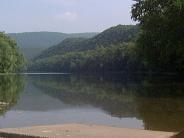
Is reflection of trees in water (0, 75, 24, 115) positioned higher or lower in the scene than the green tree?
lower

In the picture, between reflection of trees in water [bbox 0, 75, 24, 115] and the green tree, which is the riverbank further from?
the green tree

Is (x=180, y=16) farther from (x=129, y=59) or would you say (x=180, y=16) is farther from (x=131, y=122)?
(x=129, y=59)

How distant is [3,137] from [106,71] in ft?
519

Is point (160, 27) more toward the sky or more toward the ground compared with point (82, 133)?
more toward the sky

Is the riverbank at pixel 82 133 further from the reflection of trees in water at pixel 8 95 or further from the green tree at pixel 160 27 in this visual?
the green tree at pixel 160 27

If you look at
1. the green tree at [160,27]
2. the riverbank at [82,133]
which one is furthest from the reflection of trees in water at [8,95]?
the green tree at [160,27]

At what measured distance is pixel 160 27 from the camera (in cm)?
6353

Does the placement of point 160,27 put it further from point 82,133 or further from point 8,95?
point 82,133

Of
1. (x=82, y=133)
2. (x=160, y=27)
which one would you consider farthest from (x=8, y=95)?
(x=82, y=133)

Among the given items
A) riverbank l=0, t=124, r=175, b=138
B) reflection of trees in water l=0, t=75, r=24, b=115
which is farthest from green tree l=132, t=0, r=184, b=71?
riverbank l=0, t=124, r=175, b=138

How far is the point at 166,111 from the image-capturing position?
94.6ft

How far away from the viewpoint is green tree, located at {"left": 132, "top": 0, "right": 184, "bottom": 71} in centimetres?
6022

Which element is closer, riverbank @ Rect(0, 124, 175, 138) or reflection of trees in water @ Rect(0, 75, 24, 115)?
riverbank @ Rect(0, 124, 175, 138)

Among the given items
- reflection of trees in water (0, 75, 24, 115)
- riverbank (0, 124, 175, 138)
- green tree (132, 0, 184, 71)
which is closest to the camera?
riverbank (0, 124, 175, 138)
